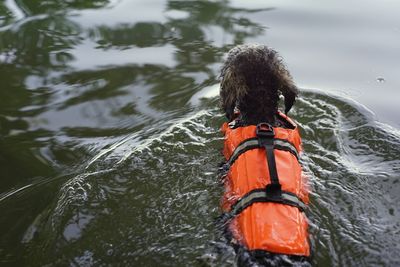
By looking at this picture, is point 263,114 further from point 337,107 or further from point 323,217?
point 337,107

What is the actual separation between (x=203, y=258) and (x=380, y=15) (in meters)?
5.74

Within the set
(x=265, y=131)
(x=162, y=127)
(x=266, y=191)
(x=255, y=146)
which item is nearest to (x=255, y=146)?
(x=255, y=146)

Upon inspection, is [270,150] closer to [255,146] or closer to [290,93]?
[255,146]

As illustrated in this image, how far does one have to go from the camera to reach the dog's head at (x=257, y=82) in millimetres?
4699

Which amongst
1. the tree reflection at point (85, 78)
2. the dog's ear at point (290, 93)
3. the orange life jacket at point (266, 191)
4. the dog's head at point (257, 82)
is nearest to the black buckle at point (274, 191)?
the orange life jacket at point (266, 191)

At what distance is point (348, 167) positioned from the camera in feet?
16.3

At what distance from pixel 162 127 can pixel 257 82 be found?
1395mm

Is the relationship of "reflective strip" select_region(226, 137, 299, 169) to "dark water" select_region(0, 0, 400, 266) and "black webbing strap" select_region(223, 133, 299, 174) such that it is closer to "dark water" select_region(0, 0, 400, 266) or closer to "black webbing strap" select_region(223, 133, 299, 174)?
"black webbing strap" select_region(223, 133, 299, 174)

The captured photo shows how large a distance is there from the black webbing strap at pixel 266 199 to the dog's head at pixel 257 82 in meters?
1.12

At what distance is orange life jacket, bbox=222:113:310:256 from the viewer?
346 centimetres

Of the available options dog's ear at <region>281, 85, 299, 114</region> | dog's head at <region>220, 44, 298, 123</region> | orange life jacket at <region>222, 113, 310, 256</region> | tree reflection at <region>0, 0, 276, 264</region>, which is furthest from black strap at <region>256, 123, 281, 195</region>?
tree reflection at <region>0, 0, 276, 264</region>

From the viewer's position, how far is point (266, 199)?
3699 mm

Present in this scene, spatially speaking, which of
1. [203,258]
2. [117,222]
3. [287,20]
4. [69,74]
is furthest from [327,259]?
[287,20]

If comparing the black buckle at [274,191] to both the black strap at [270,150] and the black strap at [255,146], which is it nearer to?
the black strap at [270,150]
